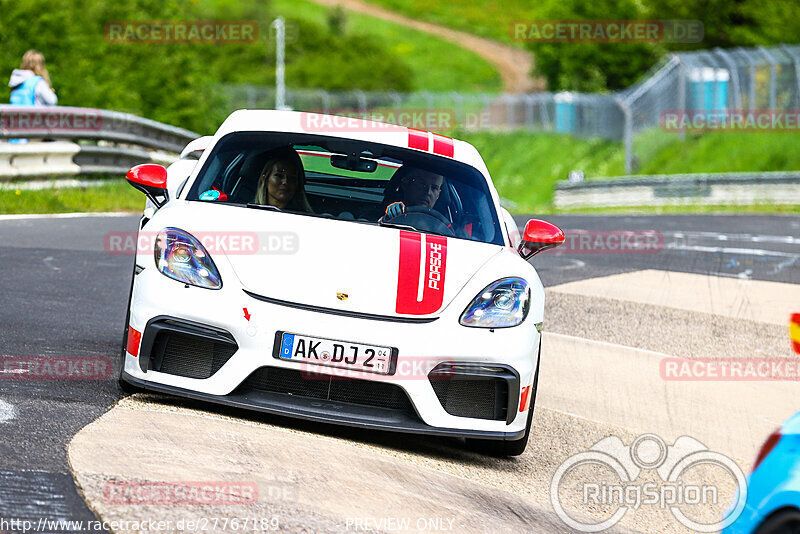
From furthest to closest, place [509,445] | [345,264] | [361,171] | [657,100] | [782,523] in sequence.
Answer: [657,100] → [361,171] → [509,445] → [345,264] → [782,523]

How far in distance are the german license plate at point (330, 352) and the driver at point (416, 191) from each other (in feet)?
4.17

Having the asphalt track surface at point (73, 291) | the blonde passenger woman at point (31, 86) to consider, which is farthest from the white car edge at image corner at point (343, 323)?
the blonde passenger woman at point (31, 86)

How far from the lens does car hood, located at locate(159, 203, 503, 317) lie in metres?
5.05

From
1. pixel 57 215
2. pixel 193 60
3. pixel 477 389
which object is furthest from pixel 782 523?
pixel 193 60

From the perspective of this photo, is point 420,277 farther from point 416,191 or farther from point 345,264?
point 416,191

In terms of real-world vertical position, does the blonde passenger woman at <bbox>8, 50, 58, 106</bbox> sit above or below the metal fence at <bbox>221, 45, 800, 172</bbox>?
below

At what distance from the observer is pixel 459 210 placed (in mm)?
6156

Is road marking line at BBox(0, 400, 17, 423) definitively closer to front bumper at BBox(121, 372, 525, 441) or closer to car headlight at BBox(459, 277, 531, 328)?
front bumper at BBox(121, 372, 525, 441)

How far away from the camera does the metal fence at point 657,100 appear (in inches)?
1178

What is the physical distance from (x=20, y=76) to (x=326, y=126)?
931 centimetres

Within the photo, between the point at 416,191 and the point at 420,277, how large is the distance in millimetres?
1074

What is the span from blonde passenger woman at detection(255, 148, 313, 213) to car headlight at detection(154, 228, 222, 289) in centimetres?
81

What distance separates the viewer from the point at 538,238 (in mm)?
5922

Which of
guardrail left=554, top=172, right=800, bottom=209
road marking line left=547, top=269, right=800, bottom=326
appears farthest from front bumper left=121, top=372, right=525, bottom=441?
guardrail left=554, top=172, right=800, bottom=209
